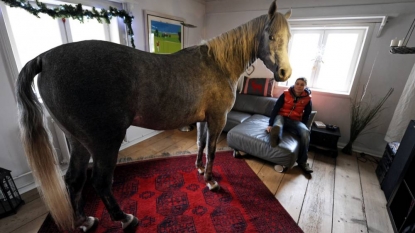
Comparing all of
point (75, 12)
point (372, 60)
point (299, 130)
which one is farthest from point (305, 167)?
point (75, 12)

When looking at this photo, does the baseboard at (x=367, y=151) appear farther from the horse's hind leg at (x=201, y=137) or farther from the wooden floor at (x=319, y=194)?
the horse's hind leg at (x=201, y=137)

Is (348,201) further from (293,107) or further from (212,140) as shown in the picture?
(212,140)

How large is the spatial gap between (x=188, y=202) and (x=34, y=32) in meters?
2.20

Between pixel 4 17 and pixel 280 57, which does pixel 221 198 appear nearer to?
pixel 280 57

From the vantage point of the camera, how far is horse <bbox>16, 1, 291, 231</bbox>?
778mm

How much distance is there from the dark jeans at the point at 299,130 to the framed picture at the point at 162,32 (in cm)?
205

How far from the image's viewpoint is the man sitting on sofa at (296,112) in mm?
2084

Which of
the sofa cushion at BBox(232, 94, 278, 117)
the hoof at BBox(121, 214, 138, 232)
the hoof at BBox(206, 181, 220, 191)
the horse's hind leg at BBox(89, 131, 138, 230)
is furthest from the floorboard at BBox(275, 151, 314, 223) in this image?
the horse's hind leg at BBox(89, 131, 138, 230)

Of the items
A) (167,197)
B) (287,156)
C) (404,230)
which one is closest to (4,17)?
(167,197)

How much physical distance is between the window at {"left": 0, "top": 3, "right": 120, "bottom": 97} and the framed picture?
2.42 ft

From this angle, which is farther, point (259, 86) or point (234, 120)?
point (259, 86)

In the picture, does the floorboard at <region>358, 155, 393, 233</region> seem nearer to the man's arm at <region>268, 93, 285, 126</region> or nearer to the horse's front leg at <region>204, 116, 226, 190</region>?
the man's arm at <region>268, 93, 285, 126</region>

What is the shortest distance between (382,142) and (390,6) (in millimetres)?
1836

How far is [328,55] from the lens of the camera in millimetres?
2744
